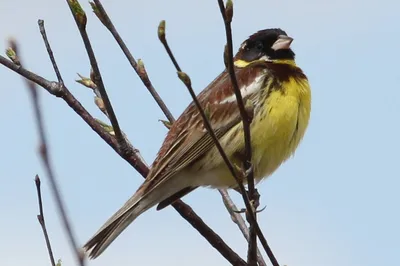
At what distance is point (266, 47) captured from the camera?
22.9 feet

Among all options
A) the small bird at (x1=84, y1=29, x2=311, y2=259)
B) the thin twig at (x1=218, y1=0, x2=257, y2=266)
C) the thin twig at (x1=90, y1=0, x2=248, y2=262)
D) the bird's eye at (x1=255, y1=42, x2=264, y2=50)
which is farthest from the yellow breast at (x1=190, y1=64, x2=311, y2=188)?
the thin twig at (x1=218, y1=0, x2=257, y2=266)

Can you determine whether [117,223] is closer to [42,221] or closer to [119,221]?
[119,221]

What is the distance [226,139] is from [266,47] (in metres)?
1.39

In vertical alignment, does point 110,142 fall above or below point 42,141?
above

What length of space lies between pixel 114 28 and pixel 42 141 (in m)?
1.68

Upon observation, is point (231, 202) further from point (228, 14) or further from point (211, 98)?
point (228, 14)

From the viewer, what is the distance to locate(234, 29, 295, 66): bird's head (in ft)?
22.4

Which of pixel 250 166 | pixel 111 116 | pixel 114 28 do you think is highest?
pixel 114 28

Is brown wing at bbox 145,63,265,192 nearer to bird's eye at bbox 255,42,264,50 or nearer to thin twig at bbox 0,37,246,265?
thin twig at bbox 0,37,246,265

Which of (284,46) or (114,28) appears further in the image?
(284,46)

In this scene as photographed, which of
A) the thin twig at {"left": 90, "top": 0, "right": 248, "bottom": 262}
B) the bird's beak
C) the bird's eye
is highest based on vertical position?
the bird's eye

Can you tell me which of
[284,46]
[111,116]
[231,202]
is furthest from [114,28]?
[284,46]

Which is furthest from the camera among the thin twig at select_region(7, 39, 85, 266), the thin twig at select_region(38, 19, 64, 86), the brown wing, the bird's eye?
the bird's eye

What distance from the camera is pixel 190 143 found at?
19.6 ft
